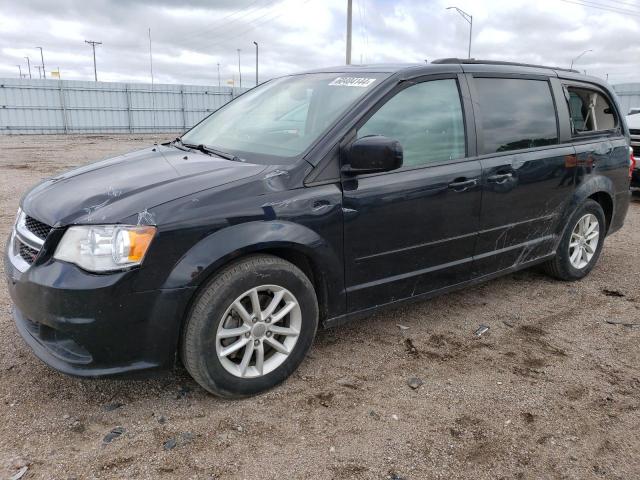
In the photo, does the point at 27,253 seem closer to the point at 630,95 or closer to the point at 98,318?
the point at 98,318

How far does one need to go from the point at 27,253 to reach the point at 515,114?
340cm

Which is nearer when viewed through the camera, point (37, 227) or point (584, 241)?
point (37, 227)

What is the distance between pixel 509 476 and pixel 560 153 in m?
2.81

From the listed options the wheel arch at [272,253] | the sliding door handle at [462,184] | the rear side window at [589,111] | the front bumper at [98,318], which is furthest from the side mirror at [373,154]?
the rear side window at [589,111]

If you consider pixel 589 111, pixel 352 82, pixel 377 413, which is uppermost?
pixel 352 82

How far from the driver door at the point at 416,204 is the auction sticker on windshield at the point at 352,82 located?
7.0 inches

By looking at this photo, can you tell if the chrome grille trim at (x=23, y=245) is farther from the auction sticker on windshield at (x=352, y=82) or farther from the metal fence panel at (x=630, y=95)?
the metal fence panel at (x=630, y=95)

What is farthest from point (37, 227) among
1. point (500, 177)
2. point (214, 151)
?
point (500, 177)

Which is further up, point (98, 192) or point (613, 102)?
point (613, 102)

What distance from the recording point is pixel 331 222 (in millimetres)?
2994

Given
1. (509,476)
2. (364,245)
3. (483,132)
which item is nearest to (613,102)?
(483,132)

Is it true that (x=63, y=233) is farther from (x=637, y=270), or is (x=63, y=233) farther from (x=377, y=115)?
(x=637, y=270)

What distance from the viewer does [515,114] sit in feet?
13.1

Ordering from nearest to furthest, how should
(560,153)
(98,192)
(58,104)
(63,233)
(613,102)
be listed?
1. (63,233)
2. (98,192)
3. (560,153)
4. (613,102)
5. (58,104)
